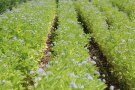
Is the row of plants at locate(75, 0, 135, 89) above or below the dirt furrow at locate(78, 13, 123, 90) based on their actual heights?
above

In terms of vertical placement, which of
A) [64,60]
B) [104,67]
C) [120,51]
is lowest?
[104,67]

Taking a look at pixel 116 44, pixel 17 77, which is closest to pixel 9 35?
pixel 17 77

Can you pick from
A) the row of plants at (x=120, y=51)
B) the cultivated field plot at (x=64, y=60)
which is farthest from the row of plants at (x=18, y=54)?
the row of plants at (x=120, y=51)

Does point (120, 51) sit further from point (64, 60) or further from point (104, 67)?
point (64, 60)

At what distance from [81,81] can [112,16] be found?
754 centimetres

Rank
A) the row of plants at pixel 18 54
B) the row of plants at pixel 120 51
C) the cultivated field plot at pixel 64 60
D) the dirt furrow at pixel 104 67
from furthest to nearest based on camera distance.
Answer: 1. the dirt furrow at pixel 104 67
2. the row of plants at pixel 120 51
3. the row of plants at pixel 18 54
4. the cultivated field plot at pixel 64 60

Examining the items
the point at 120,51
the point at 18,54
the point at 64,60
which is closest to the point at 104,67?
the point at 120,51

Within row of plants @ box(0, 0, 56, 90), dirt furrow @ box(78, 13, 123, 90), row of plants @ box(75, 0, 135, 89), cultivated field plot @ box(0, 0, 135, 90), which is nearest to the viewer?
cultivated field plot @ box(0, 0, 135, 90)

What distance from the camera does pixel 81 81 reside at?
11.0 feet

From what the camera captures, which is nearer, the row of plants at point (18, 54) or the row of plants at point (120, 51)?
the row of plants at point (18, 54)

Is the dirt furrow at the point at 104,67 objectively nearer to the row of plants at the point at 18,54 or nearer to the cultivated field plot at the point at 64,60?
the cultivated field plot at the point at 64,60

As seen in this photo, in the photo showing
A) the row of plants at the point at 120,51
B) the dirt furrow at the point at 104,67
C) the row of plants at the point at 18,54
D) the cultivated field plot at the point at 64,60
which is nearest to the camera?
the cultivated field plot at the point at 64,60

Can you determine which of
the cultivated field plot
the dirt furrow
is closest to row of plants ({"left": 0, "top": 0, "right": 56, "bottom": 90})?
the cultivated field plot

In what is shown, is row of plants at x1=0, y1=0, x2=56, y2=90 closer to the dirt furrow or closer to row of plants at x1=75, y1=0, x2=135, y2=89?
the dirt furrow
